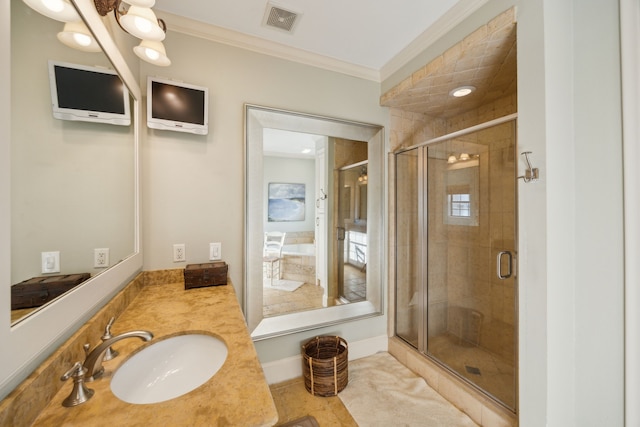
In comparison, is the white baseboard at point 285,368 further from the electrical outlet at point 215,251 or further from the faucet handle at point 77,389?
the faucet handle at point 77,389

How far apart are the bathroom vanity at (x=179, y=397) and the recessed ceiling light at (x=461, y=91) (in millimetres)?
2356

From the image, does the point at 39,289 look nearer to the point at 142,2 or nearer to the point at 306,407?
the point at 142,2

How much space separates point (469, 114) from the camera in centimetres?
262

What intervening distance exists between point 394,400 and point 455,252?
4.39 ft

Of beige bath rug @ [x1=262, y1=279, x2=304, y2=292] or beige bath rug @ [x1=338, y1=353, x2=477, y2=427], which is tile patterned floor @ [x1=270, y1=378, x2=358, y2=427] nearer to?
beige bath rug @ [x1=338, y1=353, x2=477, y2=427]

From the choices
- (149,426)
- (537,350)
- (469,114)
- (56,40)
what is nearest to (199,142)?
(56,40)

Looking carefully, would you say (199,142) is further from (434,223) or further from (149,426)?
(434,223)

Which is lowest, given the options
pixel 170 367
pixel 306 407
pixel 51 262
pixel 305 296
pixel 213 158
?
pixel 306 407

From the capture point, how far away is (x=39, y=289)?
691 millimetres

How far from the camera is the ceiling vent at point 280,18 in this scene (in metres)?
1.62

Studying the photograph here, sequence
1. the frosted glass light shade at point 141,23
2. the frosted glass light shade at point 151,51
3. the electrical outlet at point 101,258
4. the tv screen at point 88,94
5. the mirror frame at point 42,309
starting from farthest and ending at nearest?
the frosted glass light shade at point 151,51 < the frosted glass light shade at point 141,23 < the electrical outlet at point 101,258 < the tv screen at point 88,94 < the mirror frame at point 42,309

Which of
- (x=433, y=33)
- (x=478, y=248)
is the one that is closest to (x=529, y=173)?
(x=478, y=248)

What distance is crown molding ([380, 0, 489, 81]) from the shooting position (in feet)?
5.08

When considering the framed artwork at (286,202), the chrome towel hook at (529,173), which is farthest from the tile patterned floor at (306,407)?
the chrome towel hook at (529,173)
